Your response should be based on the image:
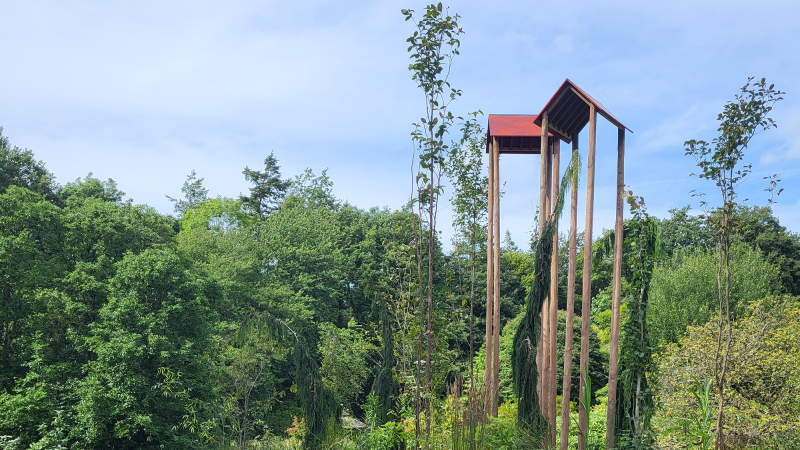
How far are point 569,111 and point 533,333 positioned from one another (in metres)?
2.92

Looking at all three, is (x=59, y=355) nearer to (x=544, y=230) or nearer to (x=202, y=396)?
(x=202, y=396)

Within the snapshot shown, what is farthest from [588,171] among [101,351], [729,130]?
[101,351]

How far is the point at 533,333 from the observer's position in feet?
20.9

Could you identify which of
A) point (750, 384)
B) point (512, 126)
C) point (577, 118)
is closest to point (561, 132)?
point (577, 118)

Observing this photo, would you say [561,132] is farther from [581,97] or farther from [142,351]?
[142,351]

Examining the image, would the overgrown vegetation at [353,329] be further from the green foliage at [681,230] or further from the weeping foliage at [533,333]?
the green foliage at [681,230]

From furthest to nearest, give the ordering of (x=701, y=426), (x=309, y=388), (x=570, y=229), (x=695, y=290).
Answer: (x=695, y=290) < (x=309, y=388) < (x=570, y=229) < (x=701, y=426)

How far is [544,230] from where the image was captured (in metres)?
6.44

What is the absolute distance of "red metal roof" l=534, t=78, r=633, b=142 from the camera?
258 inches

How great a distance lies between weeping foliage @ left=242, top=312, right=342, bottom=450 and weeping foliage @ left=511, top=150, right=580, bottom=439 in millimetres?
2491

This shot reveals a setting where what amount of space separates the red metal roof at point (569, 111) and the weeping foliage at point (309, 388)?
4199 mm

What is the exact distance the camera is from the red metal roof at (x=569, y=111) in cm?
655

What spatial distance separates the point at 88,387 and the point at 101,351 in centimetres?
71

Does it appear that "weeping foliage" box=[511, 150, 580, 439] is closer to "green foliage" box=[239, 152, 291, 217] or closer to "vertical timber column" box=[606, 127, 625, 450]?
"vertical timber column" box=[606, 127, 625, 450]
